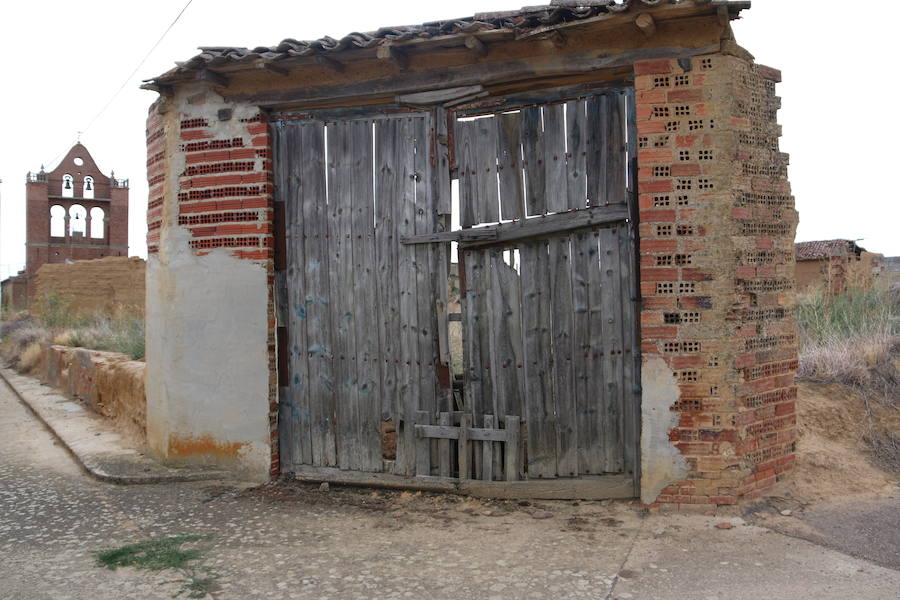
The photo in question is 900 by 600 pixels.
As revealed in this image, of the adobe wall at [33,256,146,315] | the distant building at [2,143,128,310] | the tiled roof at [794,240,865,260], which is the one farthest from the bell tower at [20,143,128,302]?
the tiled roof at [794,240,865,260]

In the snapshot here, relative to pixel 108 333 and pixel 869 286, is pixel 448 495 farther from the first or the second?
pixel 108 333

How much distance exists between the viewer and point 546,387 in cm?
498

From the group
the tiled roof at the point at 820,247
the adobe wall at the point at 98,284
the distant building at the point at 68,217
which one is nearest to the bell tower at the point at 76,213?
the distant building at the point at 68,217

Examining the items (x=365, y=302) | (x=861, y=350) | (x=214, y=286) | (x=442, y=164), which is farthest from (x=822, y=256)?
(x=214, y=286)

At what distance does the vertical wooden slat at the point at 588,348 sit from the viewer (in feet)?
15.9

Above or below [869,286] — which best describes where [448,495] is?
below

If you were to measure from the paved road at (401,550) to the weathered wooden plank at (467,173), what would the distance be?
7.11 ft

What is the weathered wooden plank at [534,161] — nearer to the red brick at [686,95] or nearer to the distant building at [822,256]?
the red brick at [686,95]

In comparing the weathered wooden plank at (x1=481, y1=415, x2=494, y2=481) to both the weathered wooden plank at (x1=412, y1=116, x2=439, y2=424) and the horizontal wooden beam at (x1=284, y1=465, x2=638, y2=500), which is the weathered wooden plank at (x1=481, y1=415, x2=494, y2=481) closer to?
the horizontal wooden beam at (x1=284, y1=465, x2=638, y2=500)

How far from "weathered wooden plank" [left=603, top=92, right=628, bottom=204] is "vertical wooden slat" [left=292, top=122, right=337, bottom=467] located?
2.27m

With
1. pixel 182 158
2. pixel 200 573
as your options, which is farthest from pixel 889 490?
pixel 182 158

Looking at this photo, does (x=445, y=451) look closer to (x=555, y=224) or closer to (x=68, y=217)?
(x=555, y=224)

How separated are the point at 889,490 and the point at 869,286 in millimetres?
6106

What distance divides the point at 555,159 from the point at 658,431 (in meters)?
2.05
